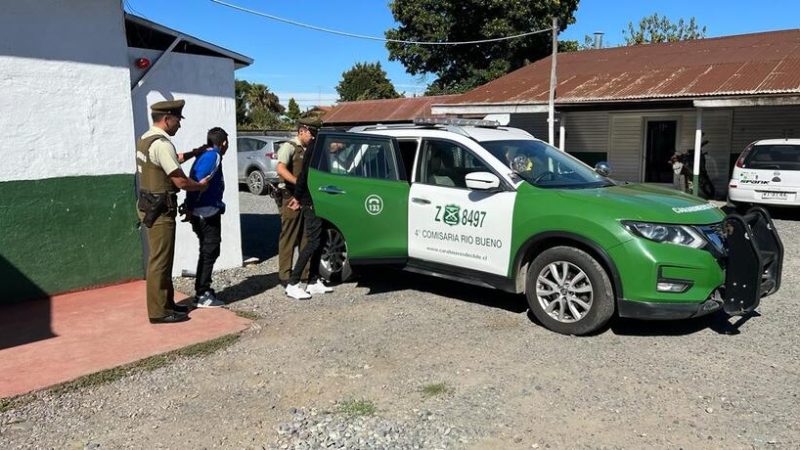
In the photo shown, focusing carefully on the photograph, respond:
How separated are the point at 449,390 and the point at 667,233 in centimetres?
205

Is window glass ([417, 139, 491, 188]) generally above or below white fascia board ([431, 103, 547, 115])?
below

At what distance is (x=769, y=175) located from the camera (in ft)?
37.4

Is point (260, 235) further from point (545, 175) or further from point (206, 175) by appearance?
point (545, 175)

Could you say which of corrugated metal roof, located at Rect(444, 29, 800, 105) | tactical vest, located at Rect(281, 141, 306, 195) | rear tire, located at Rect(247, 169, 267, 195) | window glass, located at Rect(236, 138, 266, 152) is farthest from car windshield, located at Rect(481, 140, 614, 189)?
window glass, located at Rect(236, 138, 266, 152)

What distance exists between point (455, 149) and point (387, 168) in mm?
735

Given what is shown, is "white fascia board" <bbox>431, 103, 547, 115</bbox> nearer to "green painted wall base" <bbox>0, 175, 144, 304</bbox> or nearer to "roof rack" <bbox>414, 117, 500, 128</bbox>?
"roof rack" <bbox>414, 117, 500, 128</bbox>

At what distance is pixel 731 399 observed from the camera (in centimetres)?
397

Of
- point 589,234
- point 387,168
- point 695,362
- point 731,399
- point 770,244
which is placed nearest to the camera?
point 731,399

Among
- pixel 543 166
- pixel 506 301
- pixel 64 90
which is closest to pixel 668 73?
pixel 543 166

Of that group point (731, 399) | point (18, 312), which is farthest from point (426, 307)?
point (18, 312)

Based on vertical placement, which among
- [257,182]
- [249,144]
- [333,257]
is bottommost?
[333,257]

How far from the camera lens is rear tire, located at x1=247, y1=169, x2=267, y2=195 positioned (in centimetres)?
1606

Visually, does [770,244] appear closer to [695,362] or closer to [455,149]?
[695,362]

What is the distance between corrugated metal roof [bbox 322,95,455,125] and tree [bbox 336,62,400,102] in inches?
930
